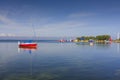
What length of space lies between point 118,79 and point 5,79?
A: 11869mm

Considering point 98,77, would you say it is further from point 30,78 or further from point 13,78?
point 13,78

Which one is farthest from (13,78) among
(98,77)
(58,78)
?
(98,77)

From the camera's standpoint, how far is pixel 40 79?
63.8 feet

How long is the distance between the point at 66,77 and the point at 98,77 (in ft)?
11.8

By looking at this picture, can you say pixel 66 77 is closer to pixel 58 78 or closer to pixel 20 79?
pixel 58 78

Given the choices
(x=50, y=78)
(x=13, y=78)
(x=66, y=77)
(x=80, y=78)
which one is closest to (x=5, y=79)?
(x=13, y=78)

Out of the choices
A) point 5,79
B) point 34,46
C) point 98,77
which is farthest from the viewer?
point 34,46

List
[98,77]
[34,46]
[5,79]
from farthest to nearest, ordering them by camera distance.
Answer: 1. [34,46]
2. [98,77]
3. [5,79]

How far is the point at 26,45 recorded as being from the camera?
8444 cm

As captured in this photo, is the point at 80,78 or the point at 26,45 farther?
the point at 26,45

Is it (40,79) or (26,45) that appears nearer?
(40,79)

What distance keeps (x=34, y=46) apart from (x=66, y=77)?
205ft

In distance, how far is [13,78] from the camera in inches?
780

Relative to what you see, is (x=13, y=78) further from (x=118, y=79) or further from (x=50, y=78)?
(x=118, y=79)
